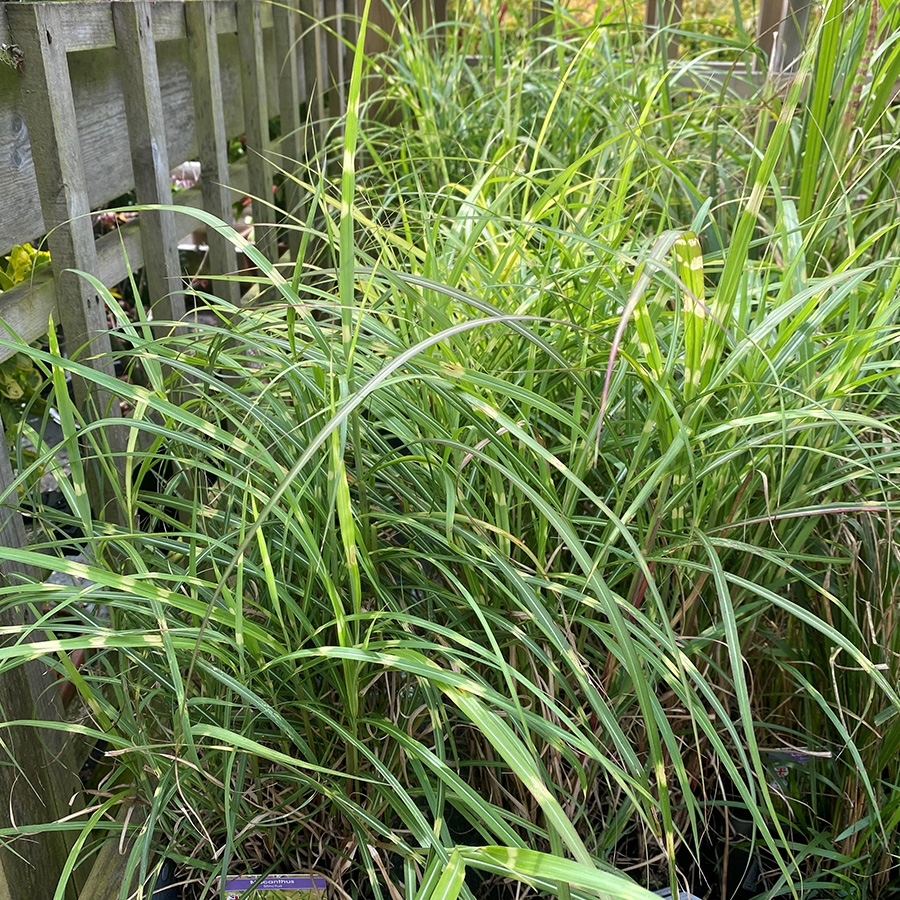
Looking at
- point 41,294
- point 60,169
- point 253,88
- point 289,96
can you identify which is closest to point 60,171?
point 60,169

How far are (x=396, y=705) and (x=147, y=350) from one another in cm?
38

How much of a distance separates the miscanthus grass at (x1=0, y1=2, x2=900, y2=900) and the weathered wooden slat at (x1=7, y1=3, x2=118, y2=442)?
23 cm

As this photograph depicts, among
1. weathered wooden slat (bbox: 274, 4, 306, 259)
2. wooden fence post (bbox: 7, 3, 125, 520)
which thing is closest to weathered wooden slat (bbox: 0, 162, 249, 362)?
wooden fence post (bbox: 7, 3, 125, 520)

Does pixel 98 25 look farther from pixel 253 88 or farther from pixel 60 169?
pixel 253 88

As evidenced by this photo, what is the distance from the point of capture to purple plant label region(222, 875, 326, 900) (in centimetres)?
70

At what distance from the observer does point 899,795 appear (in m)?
0.76

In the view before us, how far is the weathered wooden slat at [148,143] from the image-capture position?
1118mm

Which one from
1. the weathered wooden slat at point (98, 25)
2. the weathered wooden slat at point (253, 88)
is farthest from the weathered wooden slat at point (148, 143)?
the weathered wooden slat at point (253, 88)

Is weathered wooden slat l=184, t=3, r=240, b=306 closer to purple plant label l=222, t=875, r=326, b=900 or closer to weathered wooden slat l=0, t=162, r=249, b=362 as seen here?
weathered wooden slat l=0, t=162, r=249, b=362

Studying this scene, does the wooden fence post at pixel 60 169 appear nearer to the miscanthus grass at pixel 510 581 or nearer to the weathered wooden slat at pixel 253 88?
the miscanthus grass at pixel 510 581

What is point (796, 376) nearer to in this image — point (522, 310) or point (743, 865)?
point (522, 310)

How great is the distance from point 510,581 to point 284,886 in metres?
0.32

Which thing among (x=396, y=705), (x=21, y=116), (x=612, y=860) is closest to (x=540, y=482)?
(x=396, y=705)

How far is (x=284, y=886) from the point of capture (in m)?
Result: 0.71
